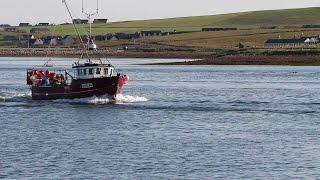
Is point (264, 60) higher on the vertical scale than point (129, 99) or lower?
lower

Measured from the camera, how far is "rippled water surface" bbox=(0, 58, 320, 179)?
138 ft

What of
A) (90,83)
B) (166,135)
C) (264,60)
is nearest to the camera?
(166,135)

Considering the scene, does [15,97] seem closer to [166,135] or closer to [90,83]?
[90,83]

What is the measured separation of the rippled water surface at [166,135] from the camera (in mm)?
42188

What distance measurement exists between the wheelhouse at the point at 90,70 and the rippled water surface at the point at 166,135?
1.95 m

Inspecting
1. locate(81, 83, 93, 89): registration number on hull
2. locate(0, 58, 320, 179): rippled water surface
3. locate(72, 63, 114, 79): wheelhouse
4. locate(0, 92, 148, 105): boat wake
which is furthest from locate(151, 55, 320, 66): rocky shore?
locate(81, 83, 93, 89): registration number on hull

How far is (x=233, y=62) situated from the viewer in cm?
17000

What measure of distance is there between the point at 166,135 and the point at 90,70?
76.6 feet

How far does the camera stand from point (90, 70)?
76250mm

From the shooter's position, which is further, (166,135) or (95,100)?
(95,100)

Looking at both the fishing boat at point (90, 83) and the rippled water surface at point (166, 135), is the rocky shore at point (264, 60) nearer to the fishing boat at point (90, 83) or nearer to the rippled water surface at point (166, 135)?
the rippled water surface at point (166, 135)

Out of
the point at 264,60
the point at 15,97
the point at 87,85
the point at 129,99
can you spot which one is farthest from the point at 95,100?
the point at 264,60

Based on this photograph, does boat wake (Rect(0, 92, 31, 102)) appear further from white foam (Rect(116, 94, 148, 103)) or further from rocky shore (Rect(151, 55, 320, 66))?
rocky shore (Rect(151, 55, 320, 66))

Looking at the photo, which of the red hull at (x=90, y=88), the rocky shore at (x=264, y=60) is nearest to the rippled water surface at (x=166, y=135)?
the red hull at (x=90, y=88)
